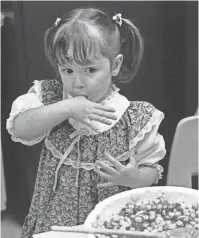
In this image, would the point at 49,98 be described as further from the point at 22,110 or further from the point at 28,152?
the point at 28,152

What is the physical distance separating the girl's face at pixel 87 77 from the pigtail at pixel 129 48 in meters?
0.09

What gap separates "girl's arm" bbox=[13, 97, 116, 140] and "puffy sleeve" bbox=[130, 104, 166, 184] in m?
0.14

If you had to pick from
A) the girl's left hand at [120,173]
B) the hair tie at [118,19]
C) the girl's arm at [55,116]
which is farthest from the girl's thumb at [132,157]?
the hair tie at [118,19]

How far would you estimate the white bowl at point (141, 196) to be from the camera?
104cm

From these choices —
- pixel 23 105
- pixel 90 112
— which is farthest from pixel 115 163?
pixel 23 105

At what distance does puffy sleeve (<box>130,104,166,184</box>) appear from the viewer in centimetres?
117

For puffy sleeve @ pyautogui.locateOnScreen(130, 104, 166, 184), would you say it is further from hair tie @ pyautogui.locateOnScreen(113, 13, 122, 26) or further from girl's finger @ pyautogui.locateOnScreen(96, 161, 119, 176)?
hair tie @ pyautogui.locateOnScreen(113, 13, 122, 26)

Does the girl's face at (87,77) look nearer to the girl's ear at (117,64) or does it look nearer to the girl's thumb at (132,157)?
the girl's ear at (117,64)

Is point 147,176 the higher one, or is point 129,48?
point 129,48

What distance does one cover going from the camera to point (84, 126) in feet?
3.91

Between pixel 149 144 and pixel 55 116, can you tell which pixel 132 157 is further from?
→ pixel 55 116

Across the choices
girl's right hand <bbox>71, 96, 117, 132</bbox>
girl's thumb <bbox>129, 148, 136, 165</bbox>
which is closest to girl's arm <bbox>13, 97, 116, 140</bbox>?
girl's right hand <bbox>71, 96, 117, 132</bbox>

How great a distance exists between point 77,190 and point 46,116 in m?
0.20

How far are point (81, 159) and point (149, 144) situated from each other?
151 mm
